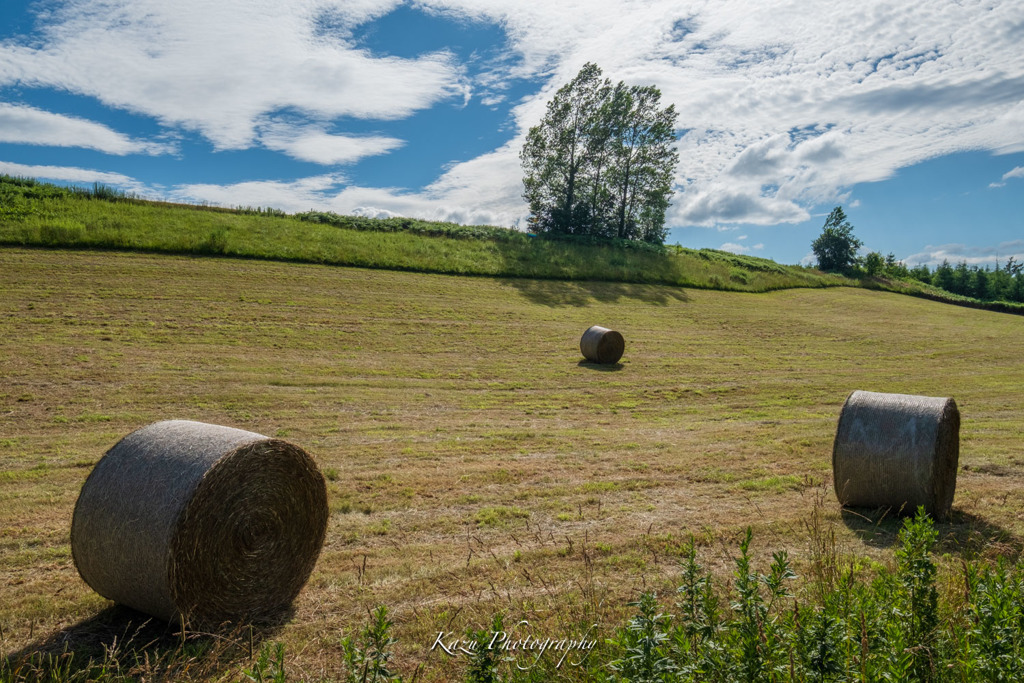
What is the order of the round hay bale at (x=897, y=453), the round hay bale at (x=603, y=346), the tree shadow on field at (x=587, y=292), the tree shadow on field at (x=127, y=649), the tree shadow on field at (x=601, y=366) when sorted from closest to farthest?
the tree shadow on field at (x=127, y=649) < the round hay bale at (x=897, y=453) < the tree shadow on field at (x=601, y=366) < the round hay bale at (x=603, y=346) < the tree shadow on field at (x=587, y=292)

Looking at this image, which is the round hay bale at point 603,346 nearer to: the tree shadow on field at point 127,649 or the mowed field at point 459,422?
the mowed field at point 459,422

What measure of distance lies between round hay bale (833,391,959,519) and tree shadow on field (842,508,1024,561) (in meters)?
0.18

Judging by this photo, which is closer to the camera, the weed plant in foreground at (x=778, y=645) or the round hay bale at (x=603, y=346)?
the weed plant in foreground at (x=778, y=645)

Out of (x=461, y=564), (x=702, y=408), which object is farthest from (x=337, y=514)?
(x=702, y=408)

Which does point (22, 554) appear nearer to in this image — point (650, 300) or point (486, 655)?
point (486, 655)

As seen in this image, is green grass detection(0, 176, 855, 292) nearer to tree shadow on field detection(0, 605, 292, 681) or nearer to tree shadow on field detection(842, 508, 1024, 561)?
tree shadow on field detection(0, 605, 292, 681)

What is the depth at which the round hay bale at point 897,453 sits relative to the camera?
29.0 ft

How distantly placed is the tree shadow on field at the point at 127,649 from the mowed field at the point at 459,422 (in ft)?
0.58

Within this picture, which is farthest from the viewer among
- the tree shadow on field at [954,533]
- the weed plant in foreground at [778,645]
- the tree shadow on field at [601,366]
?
the tree shadow on field at [601,366]

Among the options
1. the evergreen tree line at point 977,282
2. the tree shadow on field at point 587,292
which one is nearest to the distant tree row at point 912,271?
the evergreen tree line at point 977,282

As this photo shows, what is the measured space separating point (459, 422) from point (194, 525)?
9.67 metres

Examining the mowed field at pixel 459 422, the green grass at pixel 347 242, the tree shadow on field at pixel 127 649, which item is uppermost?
the green grass at pixel 347 242

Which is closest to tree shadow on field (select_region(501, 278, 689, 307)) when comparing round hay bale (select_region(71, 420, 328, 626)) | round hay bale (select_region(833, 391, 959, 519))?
round hay bale (select_region(833, 391, 959, 519))

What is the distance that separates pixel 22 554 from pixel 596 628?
22.3 ft
